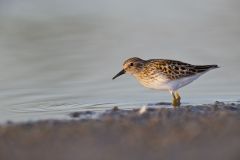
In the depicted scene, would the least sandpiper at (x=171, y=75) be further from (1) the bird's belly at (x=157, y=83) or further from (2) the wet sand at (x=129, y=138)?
(2) the wet sand at (x=129, y=138)

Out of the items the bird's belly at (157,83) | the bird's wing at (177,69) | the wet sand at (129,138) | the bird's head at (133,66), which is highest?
the bird's head at (133,66)

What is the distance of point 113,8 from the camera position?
17.9 m

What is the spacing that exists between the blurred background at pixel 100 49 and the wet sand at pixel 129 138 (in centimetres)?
176

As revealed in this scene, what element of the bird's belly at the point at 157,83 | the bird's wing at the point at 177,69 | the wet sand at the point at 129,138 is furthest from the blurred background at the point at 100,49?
the wet sand at the point at 129,138

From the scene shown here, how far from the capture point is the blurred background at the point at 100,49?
11779mm

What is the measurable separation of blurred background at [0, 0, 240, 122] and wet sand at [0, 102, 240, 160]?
176cm

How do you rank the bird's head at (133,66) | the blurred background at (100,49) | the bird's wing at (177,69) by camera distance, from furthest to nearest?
the bird's head at (133,66), the blurred background at (100,49), the bird's wing at (177,69)

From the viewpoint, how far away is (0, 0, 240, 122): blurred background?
464 inches

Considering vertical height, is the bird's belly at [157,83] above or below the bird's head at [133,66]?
below

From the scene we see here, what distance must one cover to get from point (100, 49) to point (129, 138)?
22.8ft

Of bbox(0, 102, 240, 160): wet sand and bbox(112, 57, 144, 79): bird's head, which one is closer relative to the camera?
bbox(0, 102, 240, 160): wet sand

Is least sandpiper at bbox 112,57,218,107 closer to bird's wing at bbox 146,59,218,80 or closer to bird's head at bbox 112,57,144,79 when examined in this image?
bird's wing at bbox 146,59,218,80

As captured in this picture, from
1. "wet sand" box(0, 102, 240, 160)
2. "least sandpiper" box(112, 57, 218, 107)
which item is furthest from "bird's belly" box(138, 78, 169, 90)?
"wet sand" box(0, 102, 240, 160)

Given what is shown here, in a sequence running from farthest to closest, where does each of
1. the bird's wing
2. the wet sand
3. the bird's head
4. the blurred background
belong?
the bird's head, the blurred background, the bird's wing, the wet sand
